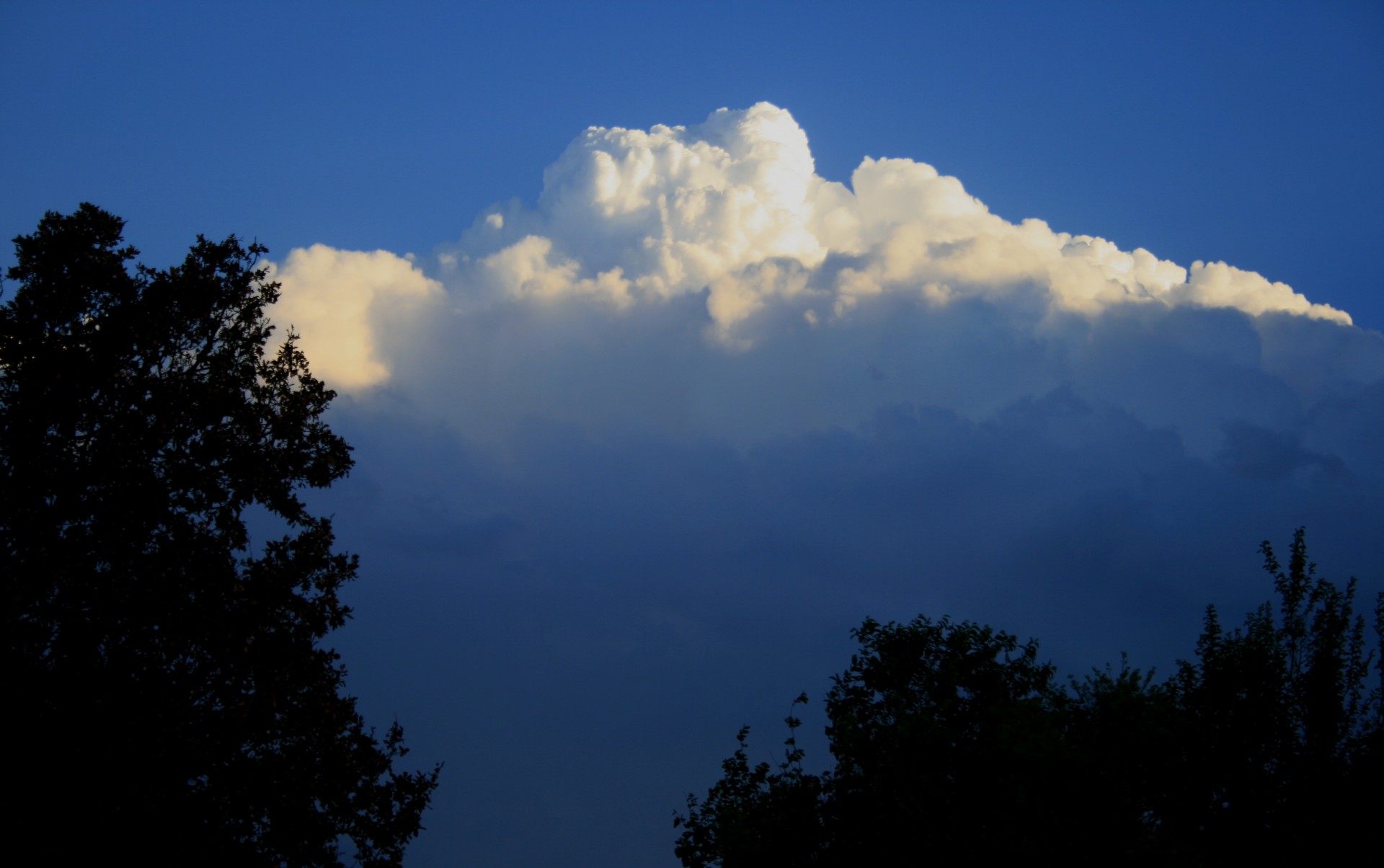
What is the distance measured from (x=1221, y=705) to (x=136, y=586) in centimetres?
2826

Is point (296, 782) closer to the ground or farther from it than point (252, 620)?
closer to the ground

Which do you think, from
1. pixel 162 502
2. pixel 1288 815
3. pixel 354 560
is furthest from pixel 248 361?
pixel 1288 815

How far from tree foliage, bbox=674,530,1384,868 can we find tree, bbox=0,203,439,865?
11.5 metres

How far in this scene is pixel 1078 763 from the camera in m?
19.9

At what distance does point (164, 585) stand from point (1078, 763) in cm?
1888

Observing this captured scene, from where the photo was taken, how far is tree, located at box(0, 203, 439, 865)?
1433 centimetres

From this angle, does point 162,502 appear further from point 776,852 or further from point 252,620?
point 776,852

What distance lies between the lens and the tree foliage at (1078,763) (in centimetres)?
1956

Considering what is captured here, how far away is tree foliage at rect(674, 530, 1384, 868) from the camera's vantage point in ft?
64.2

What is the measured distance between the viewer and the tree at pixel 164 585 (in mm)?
14328

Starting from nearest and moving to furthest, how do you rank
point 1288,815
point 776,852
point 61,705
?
1. point 61,705
2. point 1288,815
3. point 776,852

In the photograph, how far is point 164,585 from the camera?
15.9m

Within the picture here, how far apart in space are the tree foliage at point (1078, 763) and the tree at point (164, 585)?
11.5m

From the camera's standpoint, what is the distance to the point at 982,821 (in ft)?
64.2
